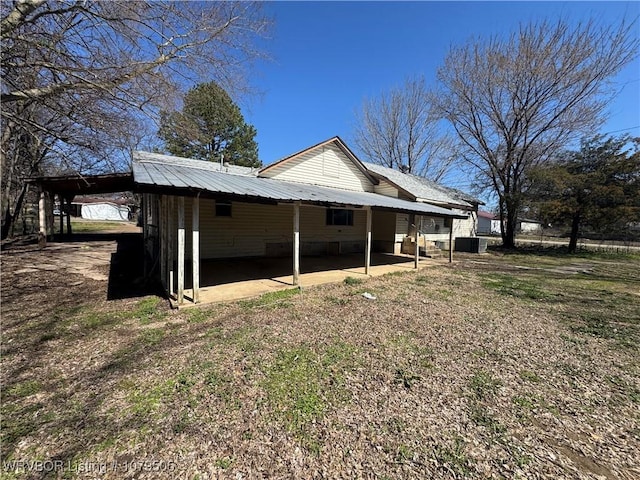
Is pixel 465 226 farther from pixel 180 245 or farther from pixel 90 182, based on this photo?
pixel 90 182

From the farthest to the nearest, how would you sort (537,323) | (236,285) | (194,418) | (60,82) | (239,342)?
1. (236,285)
2. (60,82)
3. (537,323)
4. (239,342)
5. (194,418)

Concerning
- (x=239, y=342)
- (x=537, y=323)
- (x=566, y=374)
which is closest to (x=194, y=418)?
(x=239, y=342)

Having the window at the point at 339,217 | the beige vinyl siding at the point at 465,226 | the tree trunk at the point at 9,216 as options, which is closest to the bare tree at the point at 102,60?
the window at the point at 339,217

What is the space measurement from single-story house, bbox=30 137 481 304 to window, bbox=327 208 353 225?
0.15 ft

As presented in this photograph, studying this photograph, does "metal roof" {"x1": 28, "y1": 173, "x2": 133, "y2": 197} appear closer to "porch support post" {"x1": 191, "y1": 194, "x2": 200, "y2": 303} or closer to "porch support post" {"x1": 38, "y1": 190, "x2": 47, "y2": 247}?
"porch support post" {"x1": 38, "y1": 190, "x2": 47, "y2": 247}

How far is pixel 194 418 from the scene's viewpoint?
2662mm

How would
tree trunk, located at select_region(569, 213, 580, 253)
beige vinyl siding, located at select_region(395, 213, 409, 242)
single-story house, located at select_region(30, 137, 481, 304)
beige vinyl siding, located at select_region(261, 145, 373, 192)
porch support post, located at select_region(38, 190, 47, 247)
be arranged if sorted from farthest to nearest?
1. tree trunk, located at select_region(569, 213, 580, 253)
2. beige vinyl siding, located at select_region(395, 213, 409, 242)
3. porch support post, located at select_region(38, 190, 47, 247)
4. beige vinyl siding, located at select_region(261, 145, 373, 192)
5. single-story house, located at select_region(30, 137, 481, 304)

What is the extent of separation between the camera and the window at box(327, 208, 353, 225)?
13.3 meters

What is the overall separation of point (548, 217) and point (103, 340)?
21.4 metres

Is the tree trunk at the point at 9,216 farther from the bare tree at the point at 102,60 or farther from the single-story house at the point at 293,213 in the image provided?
the bare tree at the point at 102,60

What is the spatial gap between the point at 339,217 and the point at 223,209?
5.45 metres

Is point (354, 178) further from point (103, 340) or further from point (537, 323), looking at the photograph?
point (103, 340)

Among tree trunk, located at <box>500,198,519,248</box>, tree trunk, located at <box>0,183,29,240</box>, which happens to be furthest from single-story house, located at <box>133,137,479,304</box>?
tree trunk, located at <box>0,183,29,240</box>

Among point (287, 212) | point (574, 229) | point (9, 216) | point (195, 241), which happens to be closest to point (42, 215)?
point (9, 216)
